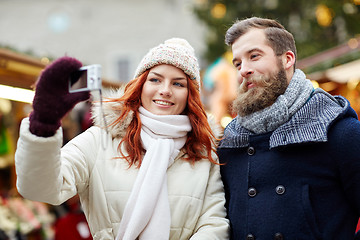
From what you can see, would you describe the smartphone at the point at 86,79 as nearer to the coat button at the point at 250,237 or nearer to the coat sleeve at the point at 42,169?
the coat sleeve at the point at 42,169

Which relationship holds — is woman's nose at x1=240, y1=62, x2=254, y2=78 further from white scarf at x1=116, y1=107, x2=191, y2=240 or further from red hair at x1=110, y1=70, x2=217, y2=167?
white scarf at x1=116, y1=107, x2=191, y2=240

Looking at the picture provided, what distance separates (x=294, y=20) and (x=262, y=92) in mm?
10620

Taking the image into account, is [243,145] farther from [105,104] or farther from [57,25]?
[57,25]

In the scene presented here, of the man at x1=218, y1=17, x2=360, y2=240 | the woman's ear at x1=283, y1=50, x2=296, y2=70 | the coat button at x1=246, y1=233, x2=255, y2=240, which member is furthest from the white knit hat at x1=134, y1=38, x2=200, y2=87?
the coat button at x1=246, y1=233, x2=255, y2=240

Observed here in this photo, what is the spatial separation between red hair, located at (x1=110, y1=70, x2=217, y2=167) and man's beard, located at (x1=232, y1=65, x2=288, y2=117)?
294 millimetres

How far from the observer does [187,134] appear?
2.94m

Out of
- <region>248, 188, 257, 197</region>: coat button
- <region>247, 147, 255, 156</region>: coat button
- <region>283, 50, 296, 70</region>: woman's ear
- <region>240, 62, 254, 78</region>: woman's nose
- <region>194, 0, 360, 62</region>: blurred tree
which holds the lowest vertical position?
<region>248, 188, 257, 197</region>: coat button

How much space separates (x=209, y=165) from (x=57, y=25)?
13745 mm

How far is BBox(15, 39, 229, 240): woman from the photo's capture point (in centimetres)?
247

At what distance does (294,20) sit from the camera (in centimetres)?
1261

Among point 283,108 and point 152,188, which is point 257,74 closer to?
point 283,108

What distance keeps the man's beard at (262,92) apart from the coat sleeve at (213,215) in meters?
0.46

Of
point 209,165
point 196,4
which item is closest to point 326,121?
point 209,165

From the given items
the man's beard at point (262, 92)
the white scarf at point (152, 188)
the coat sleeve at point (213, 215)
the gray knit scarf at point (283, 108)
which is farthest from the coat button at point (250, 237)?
the man's beard at point (262, 92)
